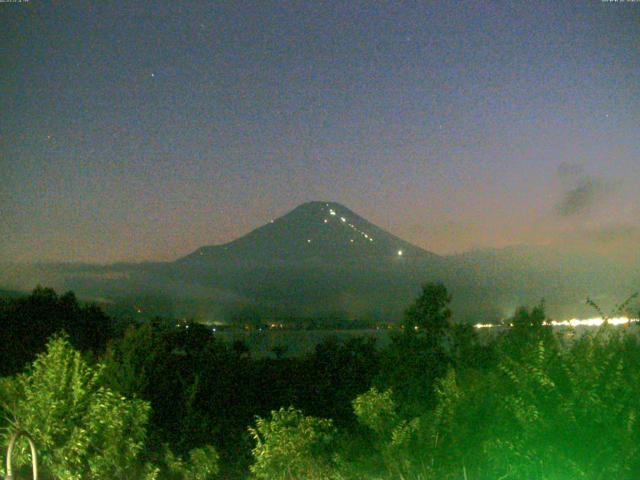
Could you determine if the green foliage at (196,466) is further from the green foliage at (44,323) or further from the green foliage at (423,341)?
the green foliage at (44,323)

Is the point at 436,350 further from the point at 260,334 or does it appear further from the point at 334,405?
the point at 260,334

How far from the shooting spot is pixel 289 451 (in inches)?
342

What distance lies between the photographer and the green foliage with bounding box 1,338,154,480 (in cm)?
854

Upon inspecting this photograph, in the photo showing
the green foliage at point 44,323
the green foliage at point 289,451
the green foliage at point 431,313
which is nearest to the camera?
the green foliage at point 289,451

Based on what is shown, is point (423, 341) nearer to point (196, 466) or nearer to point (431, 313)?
point (431, 313)

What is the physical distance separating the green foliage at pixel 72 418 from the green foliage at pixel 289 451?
1517 mm

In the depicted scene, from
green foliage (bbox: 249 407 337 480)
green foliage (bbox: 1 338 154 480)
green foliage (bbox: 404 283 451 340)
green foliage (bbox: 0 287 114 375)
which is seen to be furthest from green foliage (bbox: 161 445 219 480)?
green foliage (bbox: 0 287 114 375)

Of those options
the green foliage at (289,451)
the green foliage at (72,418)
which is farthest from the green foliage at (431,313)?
the green foliage at (72,418)

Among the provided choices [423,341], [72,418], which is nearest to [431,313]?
[423,341]

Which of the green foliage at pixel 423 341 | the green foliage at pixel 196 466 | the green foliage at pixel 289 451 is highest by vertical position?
the green foliage at pixel 423 341

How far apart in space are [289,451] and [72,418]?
246 centimetres

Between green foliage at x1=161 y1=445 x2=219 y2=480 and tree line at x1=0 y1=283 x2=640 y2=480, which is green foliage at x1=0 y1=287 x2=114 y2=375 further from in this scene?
green foliage at x1=161 y1=445 x2=219 y2=480

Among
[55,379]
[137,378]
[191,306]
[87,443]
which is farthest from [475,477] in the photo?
[191,306]

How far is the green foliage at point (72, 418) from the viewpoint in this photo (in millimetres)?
8539
